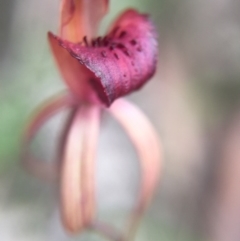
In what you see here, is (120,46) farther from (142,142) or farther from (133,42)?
(142,142)

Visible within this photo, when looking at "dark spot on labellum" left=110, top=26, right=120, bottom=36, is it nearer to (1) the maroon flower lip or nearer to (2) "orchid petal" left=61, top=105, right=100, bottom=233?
(1) the maroon flower lip

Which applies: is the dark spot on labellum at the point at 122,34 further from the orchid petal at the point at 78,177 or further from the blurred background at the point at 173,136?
the blurred background at the point at 173,136

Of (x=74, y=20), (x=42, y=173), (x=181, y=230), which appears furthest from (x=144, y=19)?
(x=181, y=230)

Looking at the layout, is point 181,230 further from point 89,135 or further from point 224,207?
point 89,135

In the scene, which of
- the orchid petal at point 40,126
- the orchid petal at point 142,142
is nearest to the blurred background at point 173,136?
the orchid petal at point 40,126

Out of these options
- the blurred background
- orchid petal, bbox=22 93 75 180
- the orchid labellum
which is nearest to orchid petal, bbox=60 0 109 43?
the orchid labellum

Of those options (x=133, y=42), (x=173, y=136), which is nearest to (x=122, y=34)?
(x=133, y=42)
